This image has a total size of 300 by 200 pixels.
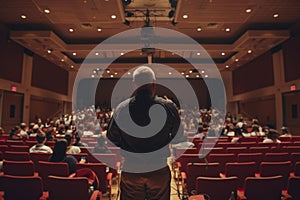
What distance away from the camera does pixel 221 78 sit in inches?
867

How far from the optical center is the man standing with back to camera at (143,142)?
1.60 m

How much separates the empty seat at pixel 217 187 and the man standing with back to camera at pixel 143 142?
4.07 ft

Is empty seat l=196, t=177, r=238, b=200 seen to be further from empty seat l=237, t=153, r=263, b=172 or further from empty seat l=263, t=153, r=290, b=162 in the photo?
empty seat l=263, t=153, r=290, b=162

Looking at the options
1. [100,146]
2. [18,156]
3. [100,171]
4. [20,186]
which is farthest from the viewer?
[100,146]

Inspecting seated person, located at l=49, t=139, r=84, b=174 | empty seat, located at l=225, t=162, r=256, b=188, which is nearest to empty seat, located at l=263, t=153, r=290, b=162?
empty seat, located at l=225, t=162, r=256, b=188

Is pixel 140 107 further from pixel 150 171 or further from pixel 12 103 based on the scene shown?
pixel 12 103

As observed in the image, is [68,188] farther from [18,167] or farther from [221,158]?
[221,158]

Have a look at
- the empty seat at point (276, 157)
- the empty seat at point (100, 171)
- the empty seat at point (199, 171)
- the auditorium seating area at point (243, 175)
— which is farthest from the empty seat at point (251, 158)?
the empty seat at point (100, 171)

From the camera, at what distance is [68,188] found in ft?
8.73

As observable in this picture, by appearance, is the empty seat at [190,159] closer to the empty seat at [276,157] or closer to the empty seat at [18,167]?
the empty seat at [276,157]

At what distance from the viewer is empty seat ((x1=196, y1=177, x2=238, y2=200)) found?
2697mm

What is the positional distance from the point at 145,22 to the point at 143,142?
11.3 meters

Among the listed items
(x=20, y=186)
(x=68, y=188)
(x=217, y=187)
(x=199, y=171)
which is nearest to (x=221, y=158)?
(x=199, y=171)

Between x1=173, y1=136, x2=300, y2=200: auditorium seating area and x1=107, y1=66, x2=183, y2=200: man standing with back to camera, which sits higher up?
x1=107, y1=66, x2=183, y2=200: man standing with back to camera
